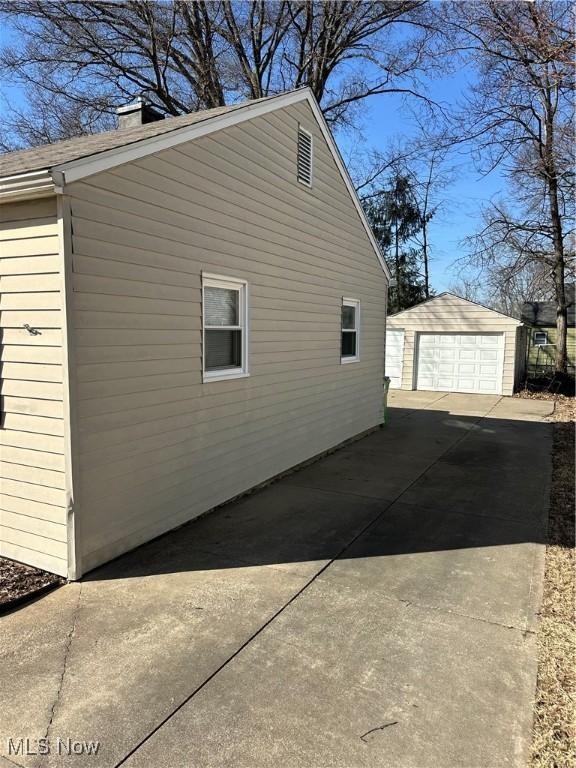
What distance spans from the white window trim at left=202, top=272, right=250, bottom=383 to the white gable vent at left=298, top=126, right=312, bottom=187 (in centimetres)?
234

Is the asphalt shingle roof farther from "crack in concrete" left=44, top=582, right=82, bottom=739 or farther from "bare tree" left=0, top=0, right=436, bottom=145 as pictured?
"bare tree" left=0, top=0, right=436, bottom=145

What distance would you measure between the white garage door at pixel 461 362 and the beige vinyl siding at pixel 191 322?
10.4 metres

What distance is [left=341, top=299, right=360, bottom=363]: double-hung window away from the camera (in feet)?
29.9

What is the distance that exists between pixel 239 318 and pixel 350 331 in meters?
3.90

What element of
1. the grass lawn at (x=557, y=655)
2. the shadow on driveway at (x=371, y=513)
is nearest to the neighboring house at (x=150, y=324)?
the shadow on driveway at (x=371, y=513)

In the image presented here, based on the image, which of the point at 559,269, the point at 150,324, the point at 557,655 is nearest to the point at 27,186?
the point at 150,324

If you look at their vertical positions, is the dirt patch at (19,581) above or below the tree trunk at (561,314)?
below

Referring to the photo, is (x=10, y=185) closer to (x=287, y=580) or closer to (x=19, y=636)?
(x=19, y=636)

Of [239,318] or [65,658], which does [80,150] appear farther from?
[65,658]

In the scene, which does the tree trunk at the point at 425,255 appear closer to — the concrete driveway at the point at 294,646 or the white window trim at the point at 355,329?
the white window trim at the point at 355,329

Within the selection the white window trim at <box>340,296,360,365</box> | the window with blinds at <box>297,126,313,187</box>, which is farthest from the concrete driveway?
the window with blinds at <box>297,126,313,187</box>

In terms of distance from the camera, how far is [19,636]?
3070 millimetres

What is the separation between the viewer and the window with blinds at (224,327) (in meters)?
5.25

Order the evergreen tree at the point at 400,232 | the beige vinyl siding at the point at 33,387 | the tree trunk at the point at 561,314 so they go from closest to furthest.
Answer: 1. the beige vinyl siding at the point at 33,387
2. the tree trunk at the point at 561,314
3. the evergreen tree at the point at 400,232
